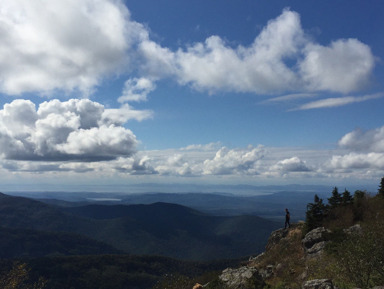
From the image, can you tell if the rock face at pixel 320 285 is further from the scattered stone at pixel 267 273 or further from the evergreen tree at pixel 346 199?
the evergreen tree at pixel 346 199

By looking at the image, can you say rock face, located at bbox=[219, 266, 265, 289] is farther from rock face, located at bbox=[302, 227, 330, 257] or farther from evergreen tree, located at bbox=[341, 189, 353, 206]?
evergreen tree, located at bbox=[341, 189, 353, 206]

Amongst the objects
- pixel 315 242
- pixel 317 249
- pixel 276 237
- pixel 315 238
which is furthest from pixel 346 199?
pixel 317 249

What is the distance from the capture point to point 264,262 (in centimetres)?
3662

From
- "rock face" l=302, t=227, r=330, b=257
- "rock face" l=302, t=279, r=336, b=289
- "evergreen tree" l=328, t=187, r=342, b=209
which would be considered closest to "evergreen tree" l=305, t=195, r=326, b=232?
"evergreen tree" l=328, t=187, r=342, b=209

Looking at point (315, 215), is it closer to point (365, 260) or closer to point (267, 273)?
point (267, 273)

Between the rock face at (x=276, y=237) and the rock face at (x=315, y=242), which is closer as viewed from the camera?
the rock face at (x=315, y=242)

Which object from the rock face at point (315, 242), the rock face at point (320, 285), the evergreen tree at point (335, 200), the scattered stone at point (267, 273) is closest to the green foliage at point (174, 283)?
the scattered stone at point (267, 273)

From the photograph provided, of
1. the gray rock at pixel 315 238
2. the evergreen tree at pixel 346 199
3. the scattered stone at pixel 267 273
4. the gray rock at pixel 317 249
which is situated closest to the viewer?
the gray rock at pixel 317 249

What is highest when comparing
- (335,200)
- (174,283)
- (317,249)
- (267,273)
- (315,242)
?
(335,200)

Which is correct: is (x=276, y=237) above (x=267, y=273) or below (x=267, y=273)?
above

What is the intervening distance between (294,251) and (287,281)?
12.6 metres

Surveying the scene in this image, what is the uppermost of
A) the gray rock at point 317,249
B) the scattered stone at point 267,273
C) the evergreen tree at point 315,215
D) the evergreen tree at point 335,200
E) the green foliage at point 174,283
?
the evergreen tree at point 335,200

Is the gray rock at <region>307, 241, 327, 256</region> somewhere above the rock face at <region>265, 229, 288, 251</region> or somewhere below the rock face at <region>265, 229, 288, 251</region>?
above

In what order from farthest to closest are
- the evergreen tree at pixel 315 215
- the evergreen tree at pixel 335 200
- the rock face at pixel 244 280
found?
the evergreen tree at pixel 335 200, the evergreen tree at pixel 315 215, the rock face at pixel 244 280
